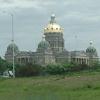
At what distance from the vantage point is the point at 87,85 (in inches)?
1639

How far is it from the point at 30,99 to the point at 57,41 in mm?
167347

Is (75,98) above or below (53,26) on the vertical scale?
below

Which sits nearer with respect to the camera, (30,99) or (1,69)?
(30,99)

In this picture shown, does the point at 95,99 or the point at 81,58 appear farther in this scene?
the point at 81,58

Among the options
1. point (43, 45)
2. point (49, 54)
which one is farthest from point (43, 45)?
point (49, 54)

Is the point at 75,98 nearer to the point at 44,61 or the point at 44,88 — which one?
the point at 44,88

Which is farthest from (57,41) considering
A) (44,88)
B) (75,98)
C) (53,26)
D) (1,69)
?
(75,98)

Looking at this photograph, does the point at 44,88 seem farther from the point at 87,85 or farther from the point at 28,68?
the point at 28,68

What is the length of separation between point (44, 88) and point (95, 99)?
1476 centimetres

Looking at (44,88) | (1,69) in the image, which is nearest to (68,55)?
(1,69)

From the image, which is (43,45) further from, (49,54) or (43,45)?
(49,54)

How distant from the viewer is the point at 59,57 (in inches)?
7638

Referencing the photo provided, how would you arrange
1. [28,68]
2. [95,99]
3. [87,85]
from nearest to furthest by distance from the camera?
[95,99] → [87,85] → [28,68]

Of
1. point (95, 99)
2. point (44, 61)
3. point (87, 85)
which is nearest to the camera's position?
point (95, 99)
